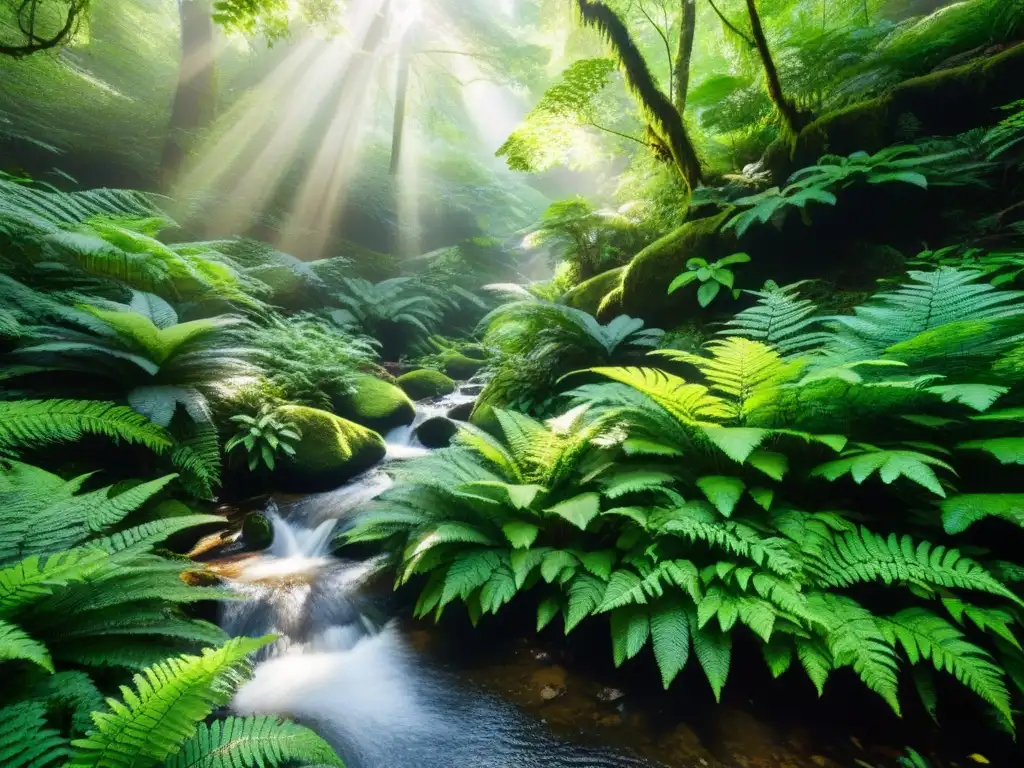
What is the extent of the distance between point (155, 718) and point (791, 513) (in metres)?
2.31

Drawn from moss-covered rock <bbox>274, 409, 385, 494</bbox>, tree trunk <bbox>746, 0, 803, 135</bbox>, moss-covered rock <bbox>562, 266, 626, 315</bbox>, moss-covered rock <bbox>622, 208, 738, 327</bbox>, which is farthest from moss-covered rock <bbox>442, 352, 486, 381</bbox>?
tree trunk <bbox>746, 0, 803, 135</bbox>

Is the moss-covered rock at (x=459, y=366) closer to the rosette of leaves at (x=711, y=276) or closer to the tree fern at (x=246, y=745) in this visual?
the rosette of leaves at (x=711, y=276)

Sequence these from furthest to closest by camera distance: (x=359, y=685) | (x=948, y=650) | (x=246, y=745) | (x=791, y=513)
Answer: (x=359, y=685)
(x=791, y=513)
(x=948, y=650)
(x=246, y=745)

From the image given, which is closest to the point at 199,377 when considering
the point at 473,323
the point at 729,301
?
the point at 729,301

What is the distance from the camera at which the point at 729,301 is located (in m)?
4.39

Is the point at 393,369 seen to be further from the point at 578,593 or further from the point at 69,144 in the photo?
the point at 578,593

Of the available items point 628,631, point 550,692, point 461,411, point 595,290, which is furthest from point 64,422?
point 595,290

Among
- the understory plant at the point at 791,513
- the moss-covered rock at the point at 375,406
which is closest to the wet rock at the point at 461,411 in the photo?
the moss-covered rock at the point at 375,406

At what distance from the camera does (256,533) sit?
3.59 m

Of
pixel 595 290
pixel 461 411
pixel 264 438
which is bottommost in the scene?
pixel 264 438

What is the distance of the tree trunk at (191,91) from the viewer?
7527 mm

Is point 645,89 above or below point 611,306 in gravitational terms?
above

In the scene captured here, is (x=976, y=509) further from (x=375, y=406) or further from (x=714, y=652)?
(x=375, y=406)

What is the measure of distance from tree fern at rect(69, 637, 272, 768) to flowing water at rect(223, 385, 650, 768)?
0.45 meters
